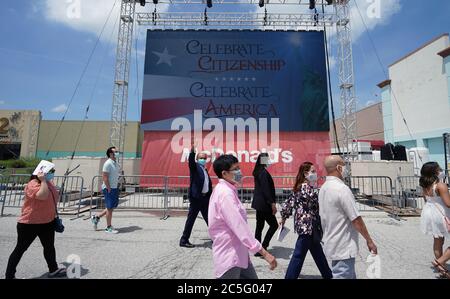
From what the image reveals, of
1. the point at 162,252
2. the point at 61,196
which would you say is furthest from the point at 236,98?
the point at 162,252

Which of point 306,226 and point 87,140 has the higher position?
point 87,140

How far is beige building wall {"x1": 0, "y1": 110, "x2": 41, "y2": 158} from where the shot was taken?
37.7 m

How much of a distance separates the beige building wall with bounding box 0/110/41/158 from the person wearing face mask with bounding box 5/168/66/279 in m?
43.5

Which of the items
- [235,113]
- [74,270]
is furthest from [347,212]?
[235,113]

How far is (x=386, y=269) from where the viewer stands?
4.02 metres

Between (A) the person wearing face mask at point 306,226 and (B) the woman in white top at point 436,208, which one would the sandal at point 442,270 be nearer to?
(B) the woman in white top at point 436,208

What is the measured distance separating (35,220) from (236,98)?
11.2 m

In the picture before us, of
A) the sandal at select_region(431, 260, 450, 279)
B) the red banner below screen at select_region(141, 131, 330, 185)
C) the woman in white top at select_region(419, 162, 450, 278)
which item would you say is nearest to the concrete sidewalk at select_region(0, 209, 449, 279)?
the sandal at select_region(431, 260, 450, 279)

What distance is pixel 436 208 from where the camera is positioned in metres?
3.93

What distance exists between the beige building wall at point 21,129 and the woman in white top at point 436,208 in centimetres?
4699

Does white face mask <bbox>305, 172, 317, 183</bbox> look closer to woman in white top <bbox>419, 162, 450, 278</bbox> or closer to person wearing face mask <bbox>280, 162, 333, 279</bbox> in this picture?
person wearing face mask <bbox>280, 162, 333, 279</bbox>

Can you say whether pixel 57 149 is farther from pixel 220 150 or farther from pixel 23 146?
pixel 220 150

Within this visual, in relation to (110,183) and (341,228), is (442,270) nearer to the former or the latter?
(341,228)
